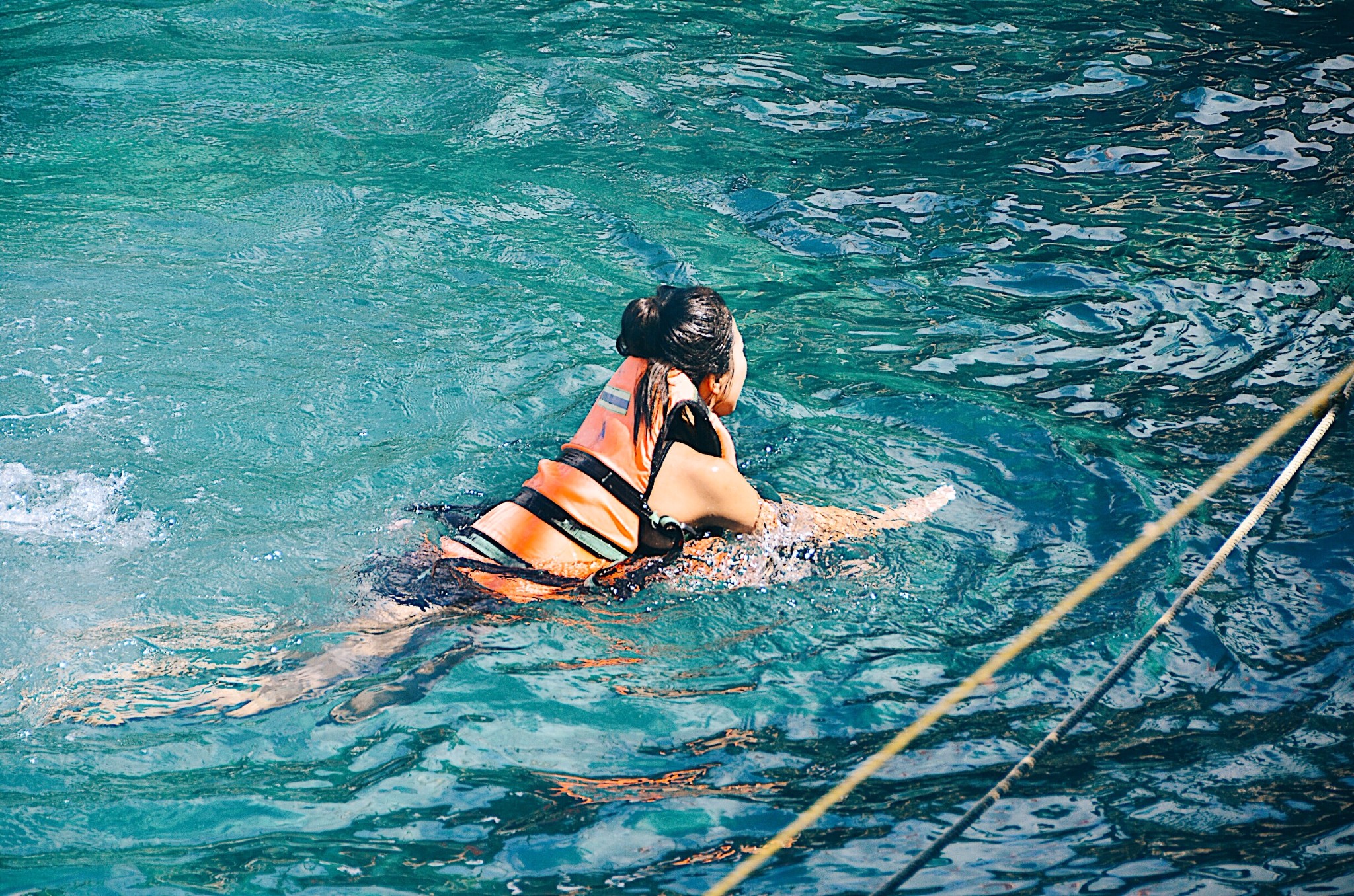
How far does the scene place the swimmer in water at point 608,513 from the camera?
13.3 feet

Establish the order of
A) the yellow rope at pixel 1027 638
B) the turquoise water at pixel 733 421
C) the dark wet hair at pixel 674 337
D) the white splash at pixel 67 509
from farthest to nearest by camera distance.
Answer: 1. the white splash at pixel 67 509
2. the dark wet hair at pixel 674 337
3. the turquoise water at pixel 733 421
4. the yellow rope at pixel 1027 638

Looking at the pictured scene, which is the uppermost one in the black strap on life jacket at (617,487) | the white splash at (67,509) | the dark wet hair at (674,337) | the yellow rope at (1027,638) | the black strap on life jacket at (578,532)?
the dark wet hair at (674,337)

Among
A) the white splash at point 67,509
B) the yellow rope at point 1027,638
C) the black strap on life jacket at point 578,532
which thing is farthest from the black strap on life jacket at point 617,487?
the white splash at point 67,509

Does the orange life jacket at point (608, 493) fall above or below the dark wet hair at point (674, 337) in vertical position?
below

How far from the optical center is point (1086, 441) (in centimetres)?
553

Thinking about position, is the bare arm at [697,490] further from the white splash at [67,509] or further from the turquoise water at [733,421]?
the white splash at [67,509]

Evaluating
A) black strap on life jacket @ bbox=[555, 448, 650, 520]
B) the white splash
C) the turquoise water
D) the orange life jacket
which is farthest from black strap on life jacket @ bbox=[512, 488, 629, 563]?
the white splash

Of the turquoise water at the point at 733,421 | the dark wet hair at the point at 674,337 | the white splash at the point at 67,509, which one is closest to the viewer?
the turquoise water at the point at 733,421

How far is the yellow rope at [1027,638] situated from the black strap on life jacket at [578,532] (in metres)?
1.13

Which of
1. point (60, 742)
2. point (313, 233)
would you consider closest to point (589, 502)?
point (60, 742)

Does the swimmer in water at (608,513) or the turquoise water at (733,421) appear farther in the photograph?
the swimmer in water at (608,513)

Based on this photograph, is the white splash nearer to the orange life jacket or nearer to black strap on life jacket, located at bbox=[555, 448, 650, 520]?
the orange life jacket

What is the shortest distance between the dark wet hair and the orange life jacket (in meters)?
0.04

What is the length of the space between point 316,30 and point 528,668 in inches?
313
